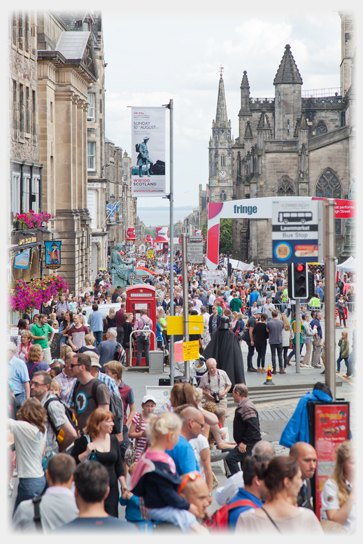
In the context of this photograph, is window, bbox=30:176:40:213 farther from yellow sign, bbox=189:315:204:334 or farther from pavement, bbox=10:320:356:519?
yellow sign, bbox=189:315:204:334

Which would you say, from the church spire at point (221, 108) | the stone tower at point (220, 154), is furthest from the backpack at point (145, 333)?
the church spire at point (221, 108)

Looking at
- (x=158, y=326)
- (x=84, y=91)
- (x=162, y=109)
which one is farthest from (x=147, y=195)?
(x=84, y=91)

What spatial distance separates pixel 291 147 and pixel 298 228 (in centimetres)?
6018

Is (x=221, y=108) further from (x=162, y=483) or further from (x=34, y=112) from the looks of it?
(x=162, y=483)

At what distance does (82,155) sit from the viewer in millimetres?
43781

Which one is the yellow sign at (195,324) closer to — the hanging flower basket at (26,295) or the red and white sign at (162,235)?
the hanging flower basket at (26,295)

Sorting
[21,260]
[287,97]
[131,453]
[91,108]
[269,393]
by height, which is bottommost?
[269,393]

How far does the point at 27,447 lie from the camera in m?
6.29

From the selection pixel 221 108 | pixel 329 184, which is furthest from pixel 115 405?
pixel 221 108

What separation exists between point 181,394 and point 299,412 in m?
1.23

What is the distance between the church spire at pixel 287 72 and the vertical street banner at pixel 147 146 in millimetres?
61100

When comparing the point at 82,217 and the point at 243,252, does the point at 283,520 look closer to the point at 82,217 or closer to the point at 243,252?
the point at 82,217

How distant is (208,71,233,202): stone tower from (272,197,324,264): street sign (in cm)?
16169

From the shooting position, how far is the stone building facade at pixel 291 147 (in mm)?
61625
